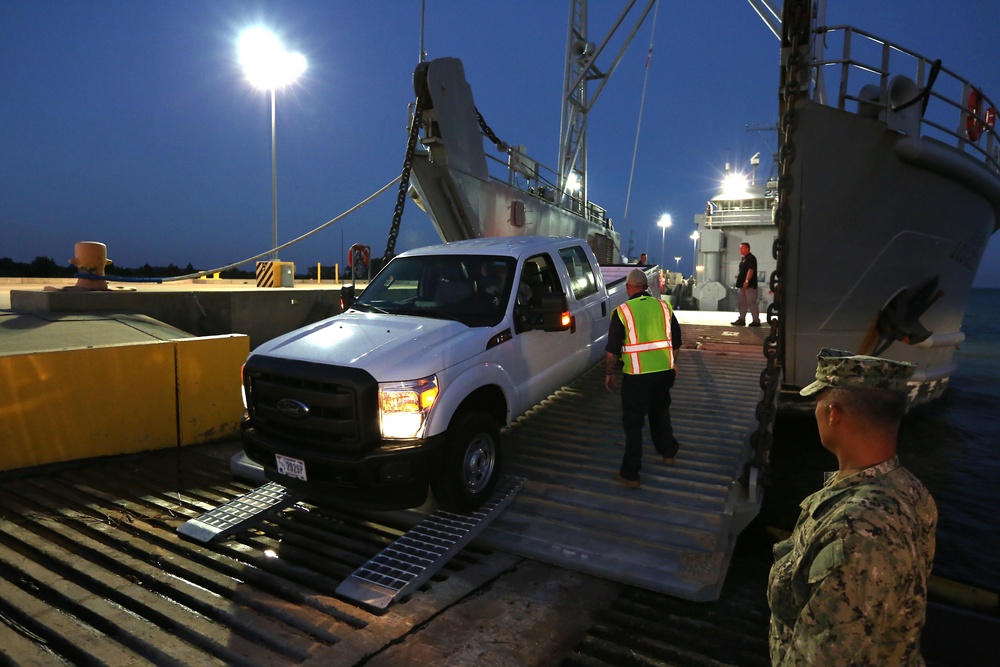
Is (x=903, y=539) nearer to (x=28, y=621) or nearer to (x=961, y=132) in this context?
(x=28, y=621)

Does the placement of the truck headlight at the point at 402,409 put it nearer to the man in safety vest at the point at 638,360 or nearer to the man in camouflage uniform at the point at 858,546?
the man in safety vest at the point at 638,360

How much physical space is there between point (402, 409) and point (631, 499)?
2015mm

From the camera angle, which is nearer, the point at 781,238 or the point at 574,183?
the point at 781,238

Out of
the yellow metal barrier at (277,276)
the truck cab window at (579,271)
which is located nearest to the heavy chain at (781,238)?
the truck cab window at (579,271)

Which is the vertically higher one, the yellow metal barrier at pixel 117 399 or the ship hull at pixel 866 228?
the ship hull at pixel 866 228

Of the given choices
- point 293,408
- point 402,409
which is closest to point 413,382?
point 402,409

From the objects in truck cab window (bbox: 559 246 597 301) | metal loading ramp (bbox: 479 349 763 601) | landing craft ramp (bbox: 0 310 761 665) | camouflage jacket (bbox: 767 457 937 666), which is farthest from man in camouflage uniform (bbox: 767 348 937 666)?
truck cab window (bbox: 559 246 597 301)

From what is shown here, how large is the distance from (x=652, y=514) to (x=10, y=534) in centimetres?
459

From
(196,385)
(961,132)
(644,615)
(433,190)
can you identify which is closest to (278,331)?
(433,190)

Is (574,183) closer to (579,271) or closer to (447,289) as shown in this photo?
(579,271)

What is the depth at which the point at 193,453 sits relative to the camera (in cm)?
593

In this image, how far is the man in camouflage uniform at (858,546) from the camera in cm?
133

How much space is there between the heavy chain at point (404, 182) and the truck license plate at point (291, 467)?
13.1ft

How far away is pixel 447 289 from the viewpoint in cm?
513
